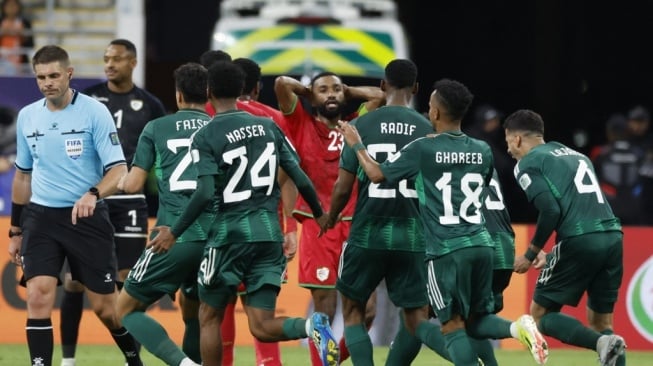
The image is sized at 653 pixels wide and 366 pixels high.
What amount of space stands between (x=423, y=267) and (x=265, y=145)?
149 centimetres

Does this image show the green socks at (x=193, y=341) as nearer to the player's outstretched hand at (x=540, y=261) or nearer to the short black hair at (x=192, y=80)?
the short black hair at (x=192, y=80)

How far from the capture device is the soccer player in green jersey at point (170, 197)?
36.2 feet

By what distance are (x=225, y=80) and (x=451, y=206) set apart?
163 cm

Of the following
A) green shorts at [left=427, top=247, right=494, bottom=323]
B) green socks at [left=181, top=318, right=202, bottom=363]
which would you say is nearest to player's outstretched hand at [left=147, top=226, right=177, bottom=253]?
green socks at [left=181, top=318, right=202, bottom=363]

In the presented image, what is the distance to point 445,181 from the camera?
10758 mm

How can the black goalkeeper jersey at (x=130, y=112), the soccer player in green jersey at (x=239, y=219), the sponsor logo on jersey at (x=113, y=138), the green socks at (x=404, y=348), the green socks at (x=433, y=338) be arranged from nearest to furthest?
the soccer player in green jersey at (x=239, y=219), the green socks at (x=433, y=338), the green socks at (x=404, y=348), the sponsor logo on jersey at (x=113, y=138), the black goalkeeper jersey at (x=130, y=112)

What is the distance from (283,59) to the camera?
18.8 metres

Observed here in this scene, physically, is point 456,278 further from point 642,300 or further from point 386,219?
point 642,300

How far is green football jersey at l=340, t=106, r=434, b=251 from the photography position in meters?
11.2

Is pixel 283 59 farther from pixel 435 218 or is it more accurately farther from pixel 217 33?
pixel 435 218

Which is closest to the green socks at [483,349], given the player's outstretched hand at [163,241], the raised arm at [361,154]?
the raised arm at [361,154]

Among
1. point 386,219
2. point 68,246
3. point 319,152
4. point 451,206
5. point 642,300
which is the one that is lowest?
point 642,300

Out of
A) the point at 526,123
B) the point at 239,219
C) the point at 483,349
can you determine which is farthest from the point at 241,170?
the point at 526,123

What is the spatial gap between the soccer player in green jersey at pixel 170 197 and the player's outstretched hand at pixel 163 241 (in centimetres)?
38
